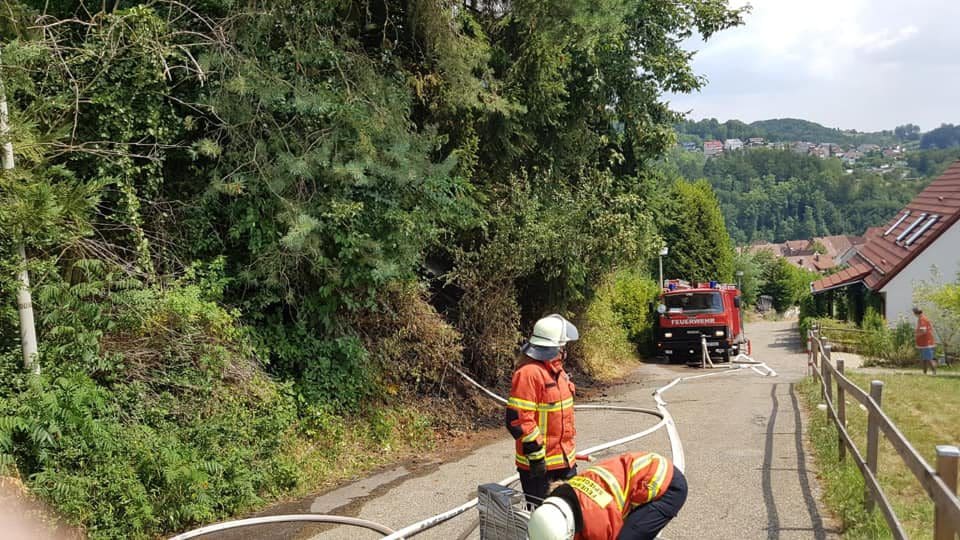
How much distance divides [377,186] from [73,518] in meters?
5.12

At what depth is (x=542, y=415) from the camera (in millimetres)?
5691

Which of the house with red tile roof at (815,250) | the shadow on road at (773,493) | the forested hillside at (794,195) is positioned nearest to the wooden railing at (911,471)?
the shadow on road at (773,493)

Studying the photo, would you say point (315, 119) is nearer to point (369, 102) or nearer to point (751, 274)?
point (369, 102)

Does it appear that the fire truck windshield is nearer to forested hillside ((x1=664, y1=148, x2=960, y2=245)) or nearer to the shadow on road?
the shadow on road

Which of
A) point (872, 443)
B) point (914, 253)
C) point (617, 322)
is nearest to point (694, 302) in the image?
point (617, 322)

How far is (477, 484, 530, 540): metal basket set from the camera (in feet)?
14.0

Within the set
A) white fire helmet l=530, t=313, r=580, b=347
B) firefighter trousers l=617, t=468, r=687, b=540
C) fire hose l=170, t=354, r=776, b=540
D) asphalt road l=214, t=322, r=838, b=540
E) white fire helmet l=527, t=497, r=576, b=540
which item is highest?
white fire helmet l=530, t=313, r=580, b=347

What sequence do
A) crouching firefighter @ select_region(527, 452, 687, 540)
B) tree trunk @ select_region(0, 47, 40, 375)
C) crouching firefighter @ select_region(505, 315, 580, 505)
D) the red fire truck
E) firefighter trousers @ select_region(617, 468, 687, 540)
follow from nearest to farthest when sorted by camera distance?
crouching firefighter @ select_region(527, 452, 687, 540), firefighter trousers @ select_region(617, 468, 687, 540), crouching firefighter @ select_region(505, 315, 580, 505), tree trunk @ select_region(0, 47, 40, 375), the red fire truck

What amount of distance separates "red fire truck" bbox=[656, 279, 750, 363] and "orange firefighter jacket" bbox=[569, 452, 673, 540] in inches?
806

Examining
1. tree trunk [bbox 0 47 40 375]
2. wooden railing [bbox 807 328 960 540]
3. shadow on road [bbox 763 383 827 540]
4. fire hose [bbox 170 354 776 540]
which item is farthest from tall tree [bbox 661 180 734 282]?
tree trunk [bbox 0 47 40 375]

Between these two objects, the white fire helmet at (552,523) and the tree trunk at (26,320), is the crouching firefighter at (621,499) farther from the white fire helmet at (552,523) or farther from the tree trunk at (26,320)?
the tree trunk at (26,320)

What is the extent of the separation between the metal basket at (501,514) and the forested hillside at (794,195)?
167983 mm

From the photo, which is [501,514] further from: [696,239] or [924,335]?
[696,239]

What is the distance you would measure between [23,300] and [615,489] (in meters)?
5.51
